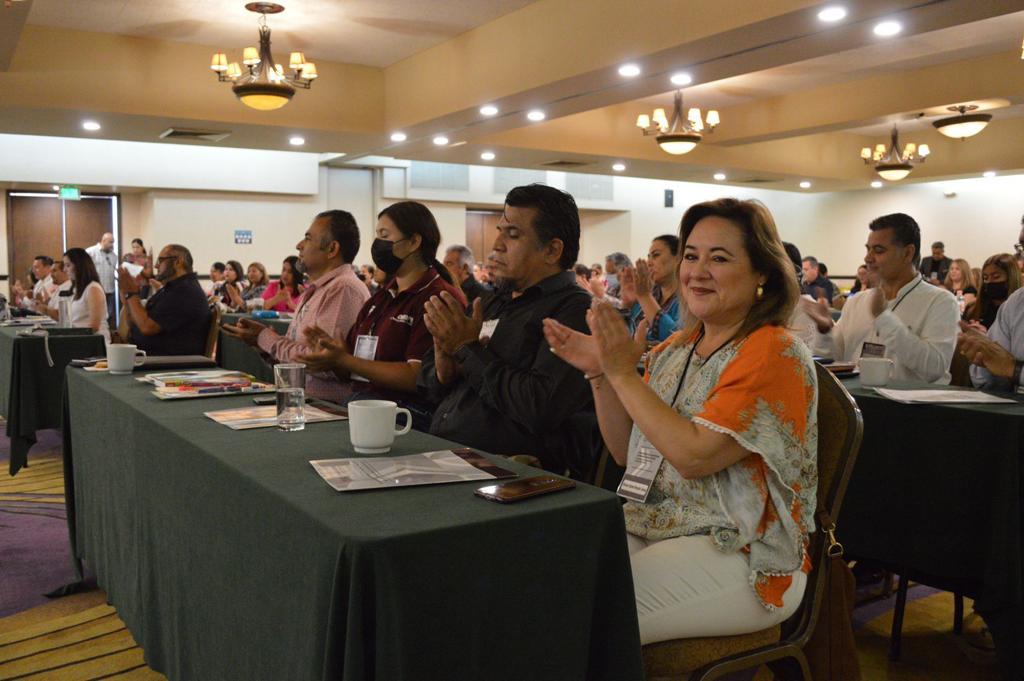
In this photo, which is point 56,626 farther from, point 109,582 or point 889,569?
point 889,569

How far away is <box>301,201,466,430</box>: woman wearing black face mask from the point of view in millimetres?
2570

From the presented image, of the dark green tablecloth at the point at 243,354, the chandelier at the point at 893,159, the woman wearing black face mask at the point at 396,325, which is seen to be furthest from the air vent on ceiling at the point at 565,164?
the woman wearing black face mask at the point at 396,325

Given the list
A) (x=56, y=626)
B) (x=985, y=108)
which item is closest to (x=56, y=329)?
(x=56, y=626)

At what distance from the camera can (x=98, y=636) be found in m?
2.67

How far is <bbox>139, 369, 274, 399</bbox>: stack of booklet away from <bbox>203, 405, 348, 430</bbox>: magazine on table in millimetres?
265

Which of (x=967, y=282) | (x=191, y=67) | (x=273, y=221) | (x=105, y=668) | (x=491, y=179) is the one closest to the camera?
(x=105, y=668)

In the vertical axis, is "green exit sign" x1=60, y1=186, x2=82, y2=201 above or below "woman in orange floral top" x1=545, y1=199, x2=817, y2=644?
above

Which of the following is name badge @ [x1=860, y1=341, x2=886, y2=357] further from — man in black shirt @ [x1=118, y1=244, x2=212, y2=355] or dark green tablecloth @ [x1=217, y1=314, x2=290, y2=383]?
dark green tablecloth @ [x1=217, y1=314, x2=290, y2=383]

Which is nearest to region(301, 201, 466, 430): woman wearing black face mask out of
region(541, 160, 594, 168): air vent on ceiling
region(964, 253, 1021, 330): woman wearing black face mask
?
region(964, 253, 1021, 330): woman wearing black face mask

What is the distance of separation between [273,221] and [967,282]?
9943mm

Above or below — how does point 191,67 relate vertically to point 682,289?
above

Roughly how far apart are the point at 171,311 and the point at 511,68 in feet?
11.3

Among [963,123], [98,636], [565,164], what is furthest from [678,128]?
[98,636]

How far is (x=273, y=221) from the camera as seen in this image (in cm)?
1370
